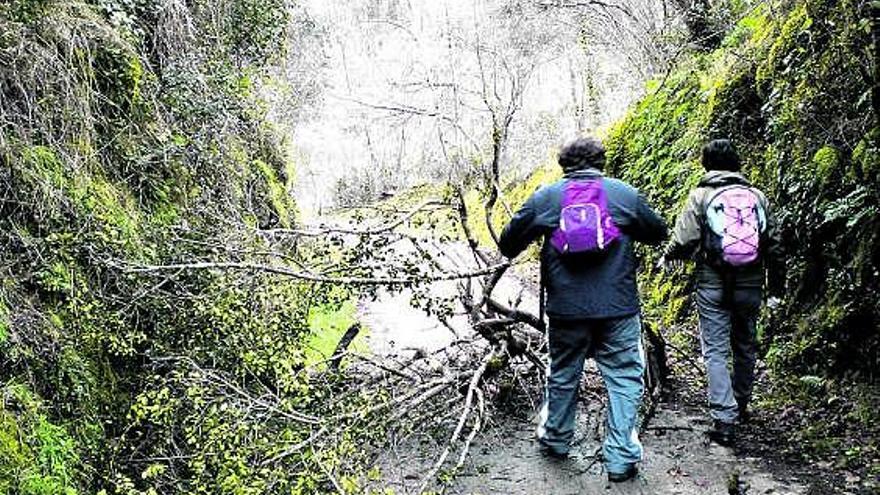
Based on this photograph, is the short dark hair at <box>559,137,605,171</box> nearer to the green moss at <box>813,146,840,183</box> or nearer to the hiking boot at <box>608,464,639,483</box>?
the hiking boot at <box>608,464,639,483</box>

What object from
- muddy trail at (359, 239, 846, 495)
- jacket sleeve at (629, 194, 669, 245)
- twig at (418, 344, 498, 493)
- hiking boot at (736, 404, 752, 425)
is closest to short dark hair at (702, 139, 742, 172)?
jacket sleeve at (629, 194, 669, 245)

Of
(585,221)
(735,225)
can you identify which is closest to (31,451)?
(585,221)

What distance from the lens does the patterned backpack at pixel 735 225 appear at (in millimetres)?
5449

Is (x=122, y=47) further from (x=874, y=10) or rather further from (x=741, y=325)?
(x=874, y=10)

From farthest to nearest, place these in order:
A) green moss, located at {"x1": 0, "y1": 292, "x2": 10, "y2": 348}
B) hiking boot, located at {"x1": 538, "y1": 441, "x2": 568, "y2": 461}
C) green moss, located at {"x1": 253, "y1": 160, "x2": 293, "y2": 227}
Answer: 1. green moss, located at {"x1": 253, "y1": 160, "x2": 293, "y2": 227}
2. hiking boot, located at {"x1": 538, "y1": 441, "x2": 568, "y2": 461}
3. green moss, located at {"x1": 0, "y1": 292, "x2": 10, "y2": 348}

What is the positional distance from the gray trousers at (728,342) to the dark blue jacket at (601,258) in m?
1.02

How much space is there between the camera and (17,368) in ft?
15.2

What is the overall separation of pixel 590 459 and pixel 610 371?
714 millimetres

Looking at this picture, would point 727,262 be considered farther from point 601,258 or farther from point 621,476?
point 621,476

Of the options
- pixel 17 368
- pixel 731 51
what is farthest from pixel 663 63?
pixel 17 368

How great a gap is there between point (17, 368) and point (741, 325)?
4.93 m

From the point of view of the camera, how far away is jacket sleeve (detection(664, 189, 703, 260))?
5723 millimetres

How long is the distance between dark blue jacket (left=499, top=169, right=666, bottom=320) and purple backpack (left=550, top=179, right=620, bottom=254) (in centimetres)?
5

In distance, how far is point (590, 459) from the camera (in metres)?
5.36
